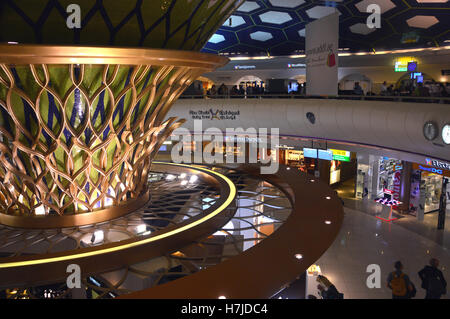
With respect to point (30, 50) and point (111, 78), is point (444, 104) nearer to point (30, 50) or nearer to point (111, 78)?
point (111, 78)

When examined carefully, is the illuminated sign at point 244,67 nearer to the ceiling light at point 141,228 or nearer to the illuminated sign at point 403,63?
the illuminated sign at point 403,63

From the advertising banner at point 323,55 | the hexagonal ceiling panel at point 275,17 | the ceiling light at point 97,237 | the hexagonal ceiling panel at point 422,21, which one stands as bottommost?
the ceiling light at point 97,237

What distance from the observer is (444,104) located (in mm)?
11930

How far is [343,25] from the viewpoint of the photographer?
2252cm

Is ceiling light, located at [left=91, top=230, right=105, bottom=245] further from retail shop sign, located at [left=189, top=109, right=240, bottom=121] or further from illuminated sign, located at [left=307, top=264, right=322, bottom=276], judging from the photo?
retail shop sign, located at [left=189, top=109, right=240, bottom=121]

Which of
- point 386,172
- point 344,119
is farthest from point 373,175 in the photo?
point 344,119

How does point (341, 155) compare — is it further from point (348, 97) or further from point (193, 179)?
point (193, 179)

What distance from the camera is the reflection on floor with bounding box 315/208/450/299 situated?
9984 mm

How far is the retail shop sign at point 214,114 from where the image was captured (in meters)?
20.1

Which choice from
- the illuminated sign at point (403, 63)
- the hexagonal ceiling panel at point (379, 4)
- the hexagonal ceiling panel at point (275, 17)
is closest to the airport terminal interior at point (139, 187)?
the hexagonal ceiling panel at point (379, 4)

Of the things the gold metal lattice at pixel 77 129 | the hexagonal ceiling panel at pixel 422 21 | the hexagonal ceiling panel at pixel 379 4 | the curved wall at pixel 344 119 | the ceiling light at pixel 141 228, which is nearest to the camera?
the gold metal lattice at pixel 77 129

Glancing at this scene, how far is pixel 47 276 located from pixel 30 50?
226cm

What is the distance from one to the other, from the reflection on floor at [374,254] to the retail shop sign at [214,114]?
773 centimetres

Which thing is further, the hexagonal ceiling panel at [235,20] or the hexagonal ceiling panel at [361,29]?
the hexagonal ceiling panel at [235,20]
